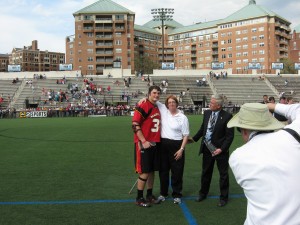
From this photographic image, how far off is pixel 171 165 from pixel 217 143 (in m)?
0.87

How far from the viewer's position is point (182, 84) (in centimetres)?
5325

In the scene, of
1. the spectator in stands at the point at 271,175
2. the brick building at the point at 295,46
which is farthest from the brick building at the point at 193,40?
the spectator in stands at the point at 271,175

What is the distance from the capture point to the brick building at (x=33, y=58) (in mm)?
164250

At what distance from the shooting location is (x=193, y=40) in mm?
118500

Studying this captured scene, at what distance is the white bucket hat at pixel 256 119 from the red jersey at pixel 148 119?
11.7 ft

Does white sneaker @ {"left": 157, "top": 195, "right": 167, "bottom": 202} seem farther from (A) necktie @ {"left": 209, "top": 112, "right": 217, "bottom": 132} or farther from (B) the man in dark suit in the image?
(A) necktie @ {"left": 209, "top": 112, "right": 217, "bottom": 132}

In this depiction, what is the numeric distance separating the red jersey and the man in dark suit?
0.86 metres

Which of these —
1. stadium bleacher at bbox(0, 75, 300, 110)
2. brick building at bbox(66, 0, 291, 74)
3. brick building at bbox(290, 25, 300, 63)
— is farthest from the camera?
brick building at bbox(290, 25, 300, 63)

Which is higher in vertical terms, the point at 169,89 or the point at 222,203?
the point at 169,89

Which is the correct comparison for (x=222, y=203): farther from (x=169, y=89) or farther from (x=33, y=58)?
(x=33, y=58)

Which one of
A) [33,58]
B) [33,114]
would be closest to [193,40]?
[33,58]

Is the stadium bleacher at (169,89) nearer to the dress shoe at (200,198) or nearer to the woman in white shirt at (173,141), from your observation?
the woman in white shirt at (173,141)

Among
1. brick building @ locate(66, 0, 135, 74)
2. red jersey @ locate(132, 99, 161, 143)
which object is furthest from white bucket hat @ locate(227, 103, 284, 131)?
brick building @ locate(66, 0, 135, 74)

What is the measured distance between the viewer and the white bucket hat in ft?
7.58
